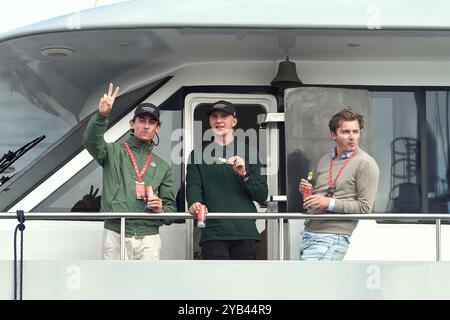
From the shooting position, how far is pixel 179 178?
6.81 metres

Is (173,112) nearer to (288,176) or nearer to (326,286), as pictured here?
(288,176)

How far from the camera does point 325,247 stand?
243 inches

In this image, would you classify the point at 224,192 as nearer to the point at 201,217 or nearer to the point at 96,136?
the point at 201,217

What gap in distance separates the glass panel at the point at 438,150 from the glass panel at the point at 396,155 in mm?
100

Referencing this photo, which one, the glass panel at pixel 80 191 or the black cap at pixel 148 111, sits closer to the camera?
the black cap at pixel 148 111

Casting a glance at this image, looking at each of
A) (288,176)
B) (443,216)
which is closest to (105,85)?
(288,176)

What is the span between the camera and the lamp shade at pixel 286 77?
6.79 m

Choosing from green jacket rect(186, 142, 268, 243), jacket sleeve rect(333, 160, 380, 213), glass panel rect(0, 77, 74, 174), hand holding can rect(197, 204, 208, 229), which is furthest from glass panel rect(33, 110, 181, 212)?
jacket sleeve rect(333, 160, 380, 213)

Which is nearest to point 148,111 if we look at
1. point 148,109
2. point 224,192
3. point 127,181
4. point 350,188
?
point 148,109

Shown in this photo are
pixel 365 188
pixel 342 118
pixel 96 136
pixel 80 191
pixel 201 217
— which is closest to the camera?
pixel 201 217

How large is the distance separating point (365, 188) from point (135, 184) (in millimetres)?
1509

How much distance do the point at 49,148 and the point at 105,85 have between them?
64cm

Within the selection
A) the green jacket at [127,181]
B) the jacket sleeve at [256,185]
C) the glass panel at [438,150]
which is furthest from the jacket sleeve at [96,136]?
the glass panel at [438,150]

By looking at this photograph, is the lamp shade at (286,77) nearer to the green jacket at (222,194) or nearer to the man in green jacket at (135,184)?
the green jacket at (222,194)
